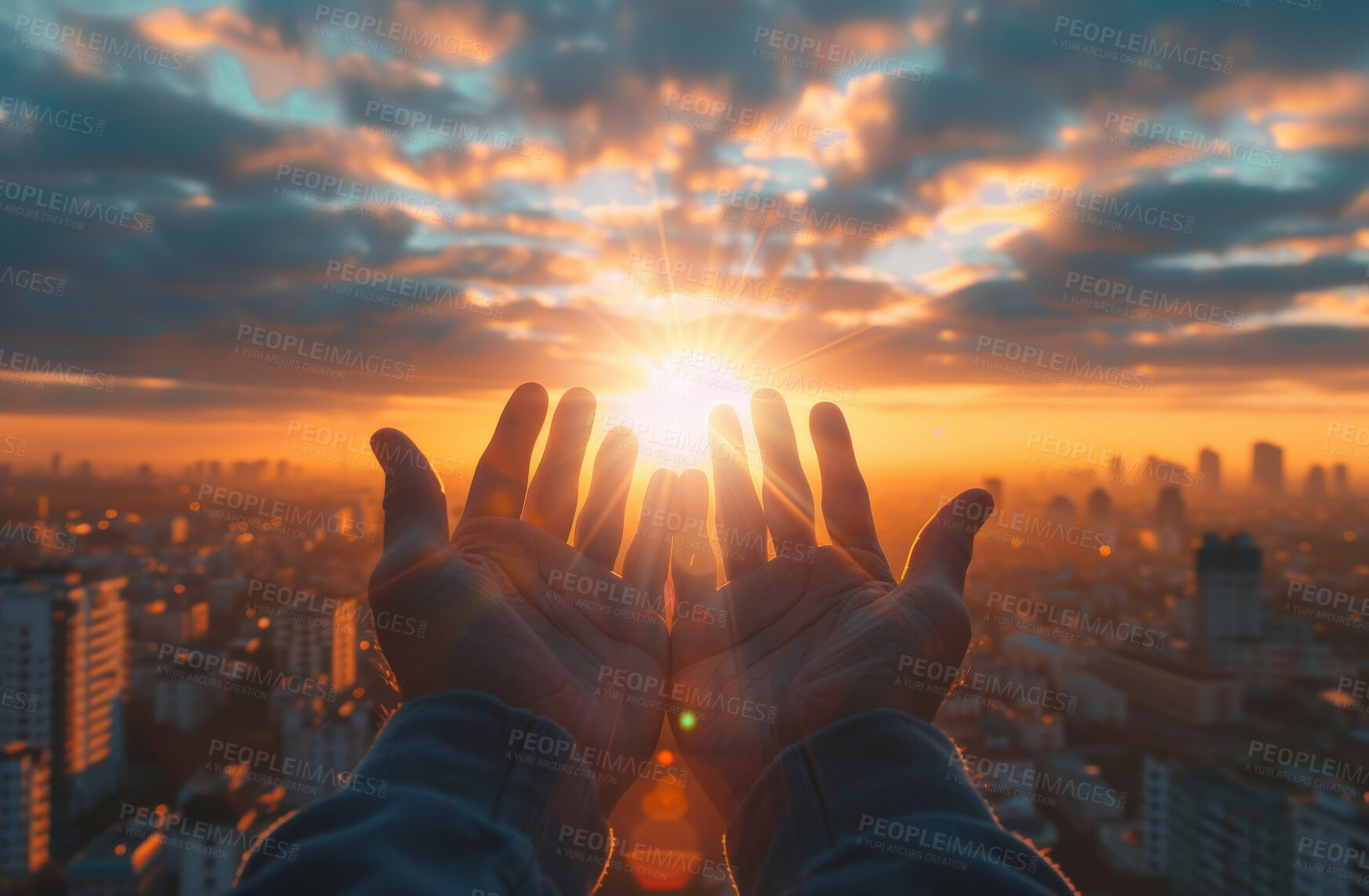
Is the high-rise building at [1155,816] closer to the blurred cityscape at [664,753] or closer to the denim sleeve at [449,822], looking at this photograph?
the blurred cityscape at [664,753]

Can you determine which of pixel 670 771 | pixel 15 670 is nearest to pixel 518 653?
pixel 670 771
